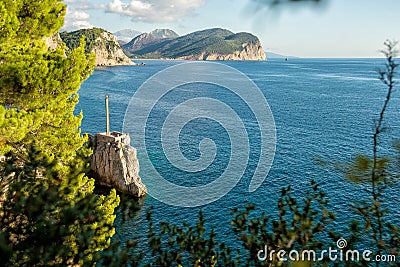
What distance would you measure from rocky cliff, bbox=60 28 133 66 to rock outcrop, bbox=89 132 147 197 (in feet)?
490

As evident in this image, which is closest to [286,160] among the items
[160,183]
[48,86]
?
[160,183]

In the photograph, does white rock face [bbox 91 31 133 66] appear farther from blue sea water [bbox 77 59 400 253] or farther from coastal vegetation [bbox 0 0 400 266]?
coastal vegetation [bbox 0 0 400 266]

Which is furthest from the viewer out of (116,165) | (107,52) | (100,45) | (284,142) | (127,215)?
(107,52)

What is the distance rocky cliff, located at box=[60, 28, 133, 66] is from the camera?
175 m

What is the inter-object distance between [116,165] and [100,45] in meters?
168

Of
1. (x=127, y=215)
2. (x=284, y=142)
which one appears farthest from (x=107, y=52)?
(x=127, y=215)

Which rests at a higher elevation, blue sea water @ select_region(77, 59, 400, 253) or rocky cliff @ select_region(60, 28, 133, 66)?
rocky cliff @ select_region(60, 28, 133, 66)

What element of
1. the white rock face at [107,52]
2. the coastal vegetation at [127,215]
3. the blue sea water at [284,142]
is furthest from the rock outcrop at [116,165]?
the white rock face at [107,52]

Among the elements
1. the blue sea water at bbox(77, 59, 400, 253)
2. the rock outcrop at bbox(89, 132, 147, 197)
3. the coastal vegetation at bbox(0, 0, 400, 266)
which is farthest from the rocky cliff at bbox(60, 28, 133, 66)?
the coastal vegetation at bbox(0, 0, 400, 266)

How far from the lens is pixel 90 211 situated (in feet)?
13.3

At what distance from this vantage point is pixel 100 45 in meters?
184

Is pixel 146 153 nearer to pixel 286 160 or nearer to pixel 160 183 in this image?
pixel 160 183

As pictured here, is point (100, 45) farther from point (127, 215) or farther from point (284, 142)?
point (127, 215)

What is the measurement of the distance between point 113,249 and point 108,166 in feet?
86.4
